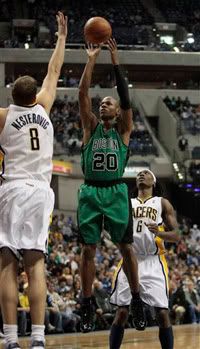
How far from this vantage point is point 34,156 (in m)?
5.92

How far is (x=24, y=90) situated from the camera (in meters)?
5.91

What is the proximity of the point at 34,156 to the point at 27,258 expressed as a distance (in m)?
0.77

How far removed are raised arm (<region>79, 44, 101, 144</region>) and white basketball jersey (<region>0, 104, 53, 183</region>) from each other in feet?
3.65

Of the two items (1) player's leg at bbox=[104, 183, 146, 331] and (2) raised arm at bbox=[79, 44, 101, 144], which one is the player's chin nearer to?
(2) raised arm at bbox=[79, 44, 101, 144]

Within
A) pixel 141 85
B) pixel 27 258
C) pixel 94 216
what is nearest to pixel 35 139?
pixel 27 258

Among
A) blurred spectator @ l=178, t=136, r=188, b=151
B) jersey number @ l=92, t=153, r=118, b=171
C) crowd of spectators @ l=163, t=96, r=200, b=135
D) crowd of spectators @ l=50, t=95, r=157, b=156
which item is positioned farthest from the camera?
crowd of spectators @ l=163, t=96, r=200, b=135

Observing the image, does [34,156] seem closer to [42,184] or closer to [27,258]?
[42,184]

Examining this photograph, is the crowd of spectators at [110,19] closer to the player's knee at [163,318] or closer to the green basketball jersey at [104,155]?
Answer: the player's knee at [163,318]

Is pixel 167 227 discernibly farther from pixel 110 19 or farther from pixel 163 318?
pixel 110 19

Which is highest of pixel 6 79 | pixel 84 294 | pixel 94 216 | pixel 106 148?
pixel 6 79

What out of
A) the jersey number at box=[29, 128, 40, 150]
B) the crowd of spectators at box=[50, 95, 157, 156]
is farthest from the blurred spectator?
the jersey number at box=[29, 128, 40, 150]

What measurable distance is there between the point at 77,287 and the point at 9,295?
9617mm

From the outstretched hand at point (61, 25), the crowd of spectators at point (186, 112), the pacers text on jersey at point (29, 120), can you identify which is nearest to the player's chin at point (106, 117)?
the outstretched hand at point (61, 25)

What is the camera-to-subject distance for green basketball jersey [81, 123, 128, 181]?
7078mm
